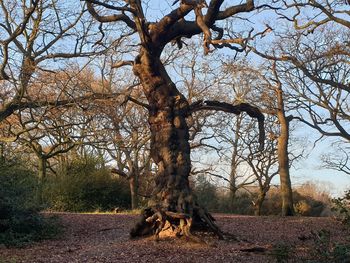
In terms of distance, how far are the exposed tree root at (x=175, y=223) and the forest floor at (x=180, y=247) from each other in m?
0.19

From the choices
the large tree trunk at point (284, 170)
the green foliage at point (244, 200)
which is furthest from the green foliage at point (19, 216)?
the green foliage at point (244, 200)

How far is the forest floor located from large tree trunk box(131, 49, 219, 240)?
479mm

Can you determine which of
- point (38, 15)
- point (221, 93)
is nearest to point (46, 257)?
point (38, 15)

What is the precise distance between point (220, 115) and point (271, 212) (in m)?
6.60

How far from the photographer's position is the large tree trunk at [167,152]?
391 inches

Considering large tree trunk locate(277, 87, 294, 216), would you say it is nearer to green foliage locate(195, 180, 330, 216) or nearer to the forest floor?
the forest floor

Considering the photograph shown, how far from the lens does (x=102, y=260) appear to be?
7.92 metres

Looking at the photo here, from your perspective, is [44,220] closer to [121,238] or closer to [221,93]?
[121,238]

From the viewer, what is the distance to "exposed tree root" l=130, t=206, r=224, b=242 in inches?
377

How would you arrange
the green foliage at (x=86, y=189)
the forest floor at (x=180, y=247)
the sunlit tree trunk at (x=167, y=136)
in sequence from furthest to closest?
the green foliage at (x=86, y=189) → the sunlit tree trunk at (x=167, y=136) → the forest floor at (x=180, y=247)

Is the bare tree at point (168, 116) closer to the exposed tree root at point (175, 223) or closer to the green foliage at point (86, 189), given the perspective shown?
the exposed tree root at point (175, 223)

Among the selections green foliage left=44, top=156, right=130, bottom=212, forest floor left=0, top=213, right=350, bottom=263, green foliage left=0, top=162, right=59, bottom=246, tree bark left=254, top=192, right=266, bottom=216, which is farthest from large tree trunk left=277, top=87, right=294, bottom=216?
green foliage left=0, top=162, right=59, bottom=246

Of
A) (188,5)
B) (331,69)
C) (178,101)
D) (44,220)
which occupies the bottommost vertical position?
(44,220)

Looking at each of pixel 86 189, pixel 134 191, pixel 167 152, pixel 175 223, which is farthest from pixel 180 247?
pixel 134 191
